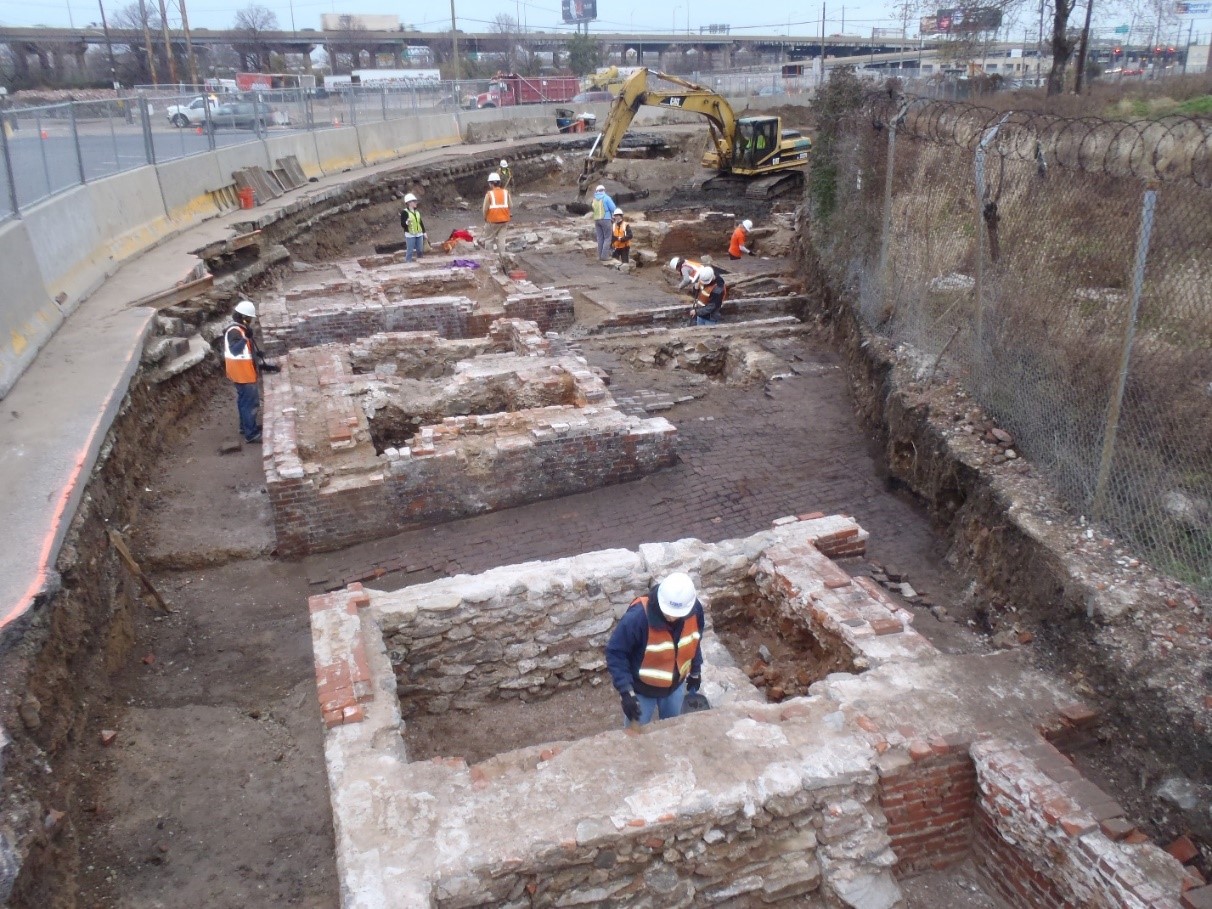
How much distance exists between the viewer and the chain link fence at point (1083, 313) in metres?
5.52

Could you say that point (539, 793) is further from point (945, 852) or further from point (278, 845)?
point (945, 852)

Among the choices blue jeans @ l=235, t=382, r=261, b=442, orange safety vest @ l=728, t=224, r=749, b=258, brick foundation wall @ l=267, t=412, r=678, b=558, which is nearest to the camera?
brick foundation wall @ l=267, t=412, r=678, b=558

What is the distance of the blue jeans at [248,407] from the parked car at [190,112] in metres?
10.0

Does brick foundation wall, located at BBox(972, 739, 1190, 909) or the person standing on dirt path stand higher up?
the person standing on dirt path

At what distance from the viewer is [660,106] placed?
66.0 feet

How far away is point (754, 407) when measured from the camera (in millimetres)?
9922

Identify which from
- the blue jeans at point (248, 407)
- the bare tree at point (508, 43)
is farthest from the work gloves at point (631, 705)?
the bare tree at point (508, 43)

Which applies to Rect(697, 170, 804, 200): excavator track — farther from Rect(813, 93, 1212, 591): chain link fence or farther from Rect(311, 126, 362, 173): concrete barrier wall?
Rect(813, 93, 1212, 591): chain link fence

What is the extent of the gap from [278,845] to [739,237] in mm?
13765

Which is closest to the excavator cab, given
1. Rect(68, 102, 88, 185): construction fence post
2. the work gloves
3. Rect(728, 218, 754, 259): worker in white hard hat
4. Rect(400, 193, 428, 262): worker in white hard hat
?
Rect(728, 218, 754, 259): worker in white hard hat

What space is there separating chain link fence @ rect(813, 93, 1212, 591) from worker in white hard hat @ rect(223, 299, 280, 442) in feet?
22.8

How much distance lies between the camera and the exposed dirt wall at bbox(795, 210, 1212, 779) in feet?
15.0

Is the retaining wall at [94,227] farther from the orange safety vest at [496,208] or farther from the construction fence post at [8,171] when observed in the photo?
the orange safety vest at [496,208]

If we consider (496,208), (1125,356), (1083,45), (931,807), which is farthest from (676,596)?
(1083,45)
